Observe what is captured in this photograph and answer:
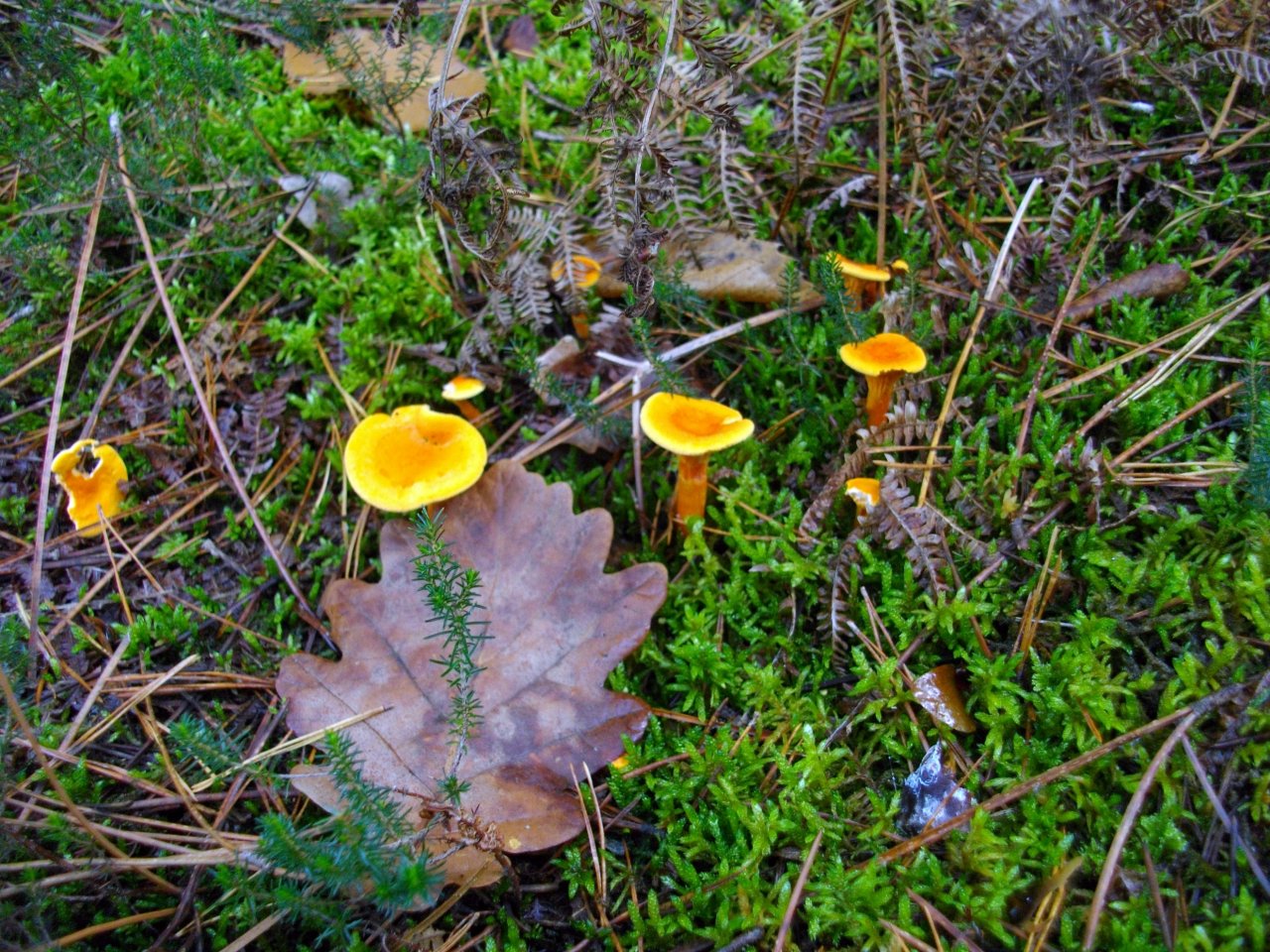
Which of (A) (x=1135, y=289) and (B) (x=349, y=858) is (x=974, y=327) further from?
(B) (x=349, y=858)

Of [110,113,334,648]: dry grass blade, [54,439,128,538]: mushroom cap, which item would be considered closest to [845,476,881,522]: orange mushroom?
[110,113,334,648]: dry grass blade

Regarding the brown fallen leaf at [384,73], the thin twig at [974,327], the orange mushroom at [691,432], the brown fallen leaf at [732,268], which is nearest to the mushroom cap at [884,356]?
the thin twig at [974,327]

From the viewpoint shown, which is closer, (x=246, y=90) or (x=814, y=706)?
(x=814, y=706)

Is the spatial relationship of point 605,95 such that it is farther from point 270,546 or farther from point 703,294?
point 270,546

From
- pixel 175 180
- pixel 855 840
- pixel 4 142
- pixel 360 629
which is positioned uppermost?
pixel 4 142

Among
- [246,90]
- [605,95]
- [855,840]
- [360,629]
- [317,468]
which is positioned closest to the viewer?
[855,840]

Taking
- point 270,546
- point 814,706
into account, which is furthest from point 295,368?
point 814,706
